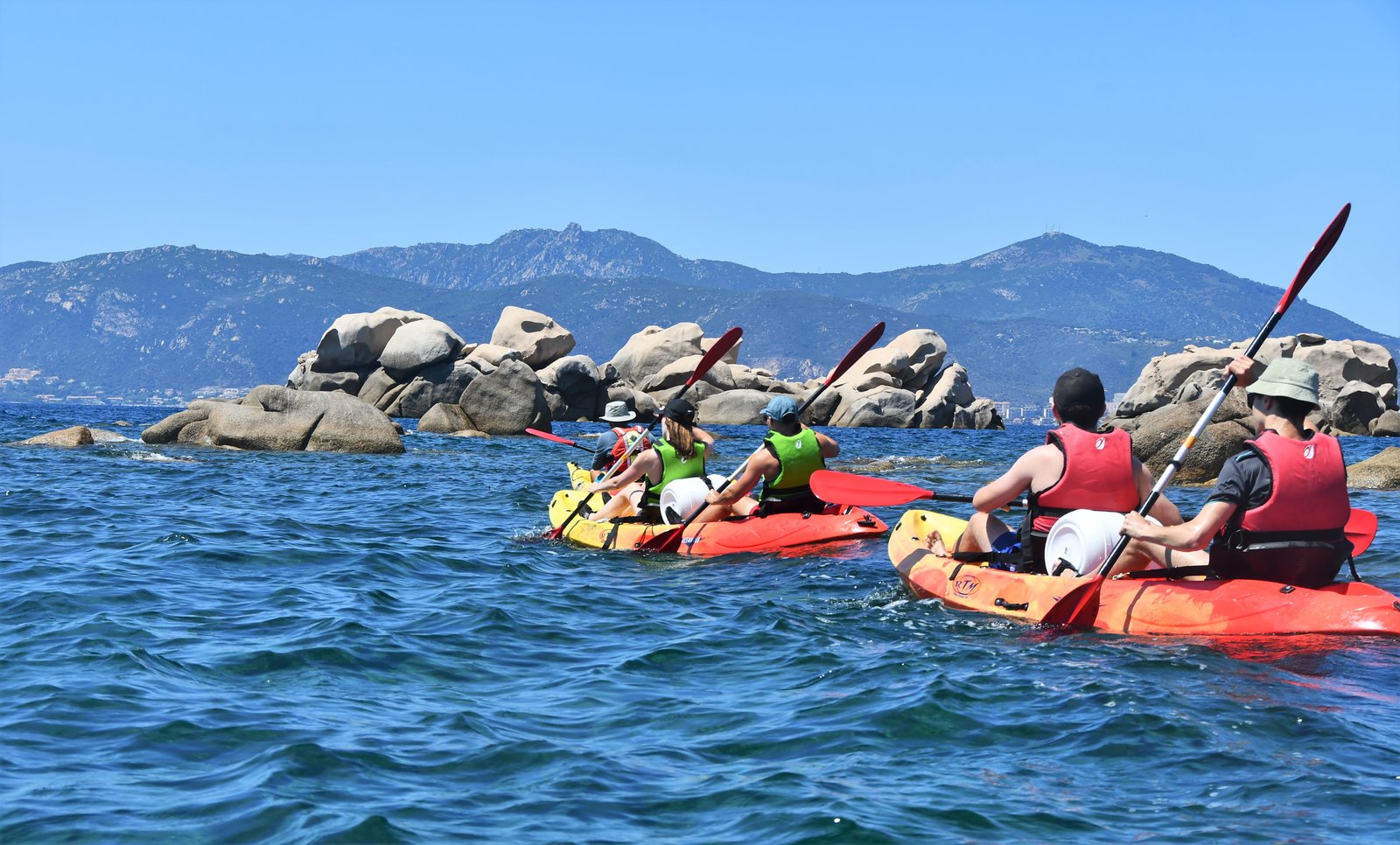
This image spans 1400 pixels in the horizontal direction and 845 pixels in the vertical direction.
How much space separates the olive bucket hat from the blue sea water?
4.43ft

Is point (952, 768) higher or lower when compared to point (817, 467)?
lower

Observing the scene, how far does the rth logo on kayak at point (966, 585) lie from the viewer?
817cm

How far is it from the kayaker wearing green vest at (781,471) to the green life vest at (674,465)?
0.43 meters

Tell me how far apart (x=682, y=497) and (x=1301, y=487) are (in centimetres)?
608

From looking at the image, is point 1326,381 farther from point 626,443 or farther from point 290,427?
point 626,443

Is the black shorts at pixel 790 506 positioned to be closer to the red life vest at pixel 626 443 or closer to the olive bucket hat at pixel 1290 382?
the red life vest at pixel 626 443

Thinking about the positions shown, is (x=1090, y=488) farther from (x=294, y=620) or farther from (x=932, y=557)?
(x=294, y=620)

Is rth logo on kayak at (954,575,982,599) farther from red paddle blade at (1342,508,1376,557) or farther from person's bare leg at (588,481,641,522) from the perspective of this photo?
person's bare leg at (588,481,641,522)

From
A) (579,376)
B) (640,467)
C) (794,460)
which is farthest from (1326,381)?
(640,467)

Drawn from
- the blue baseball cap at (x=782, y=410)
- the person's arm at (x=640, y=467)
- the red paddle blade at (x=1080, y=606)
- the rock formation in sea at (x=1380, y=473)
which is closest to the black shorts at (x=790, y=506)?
the blue baseball cap at (x=782, y=410)

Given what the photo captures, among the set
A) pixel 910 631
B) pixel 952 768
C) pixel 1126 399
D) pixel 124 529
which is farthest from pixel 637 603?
pixel 1126 399

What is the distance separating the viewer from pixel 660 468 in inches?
470

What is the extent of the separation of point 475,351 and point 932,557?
44.8 meters

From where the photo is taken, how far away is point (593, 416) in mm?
49750
